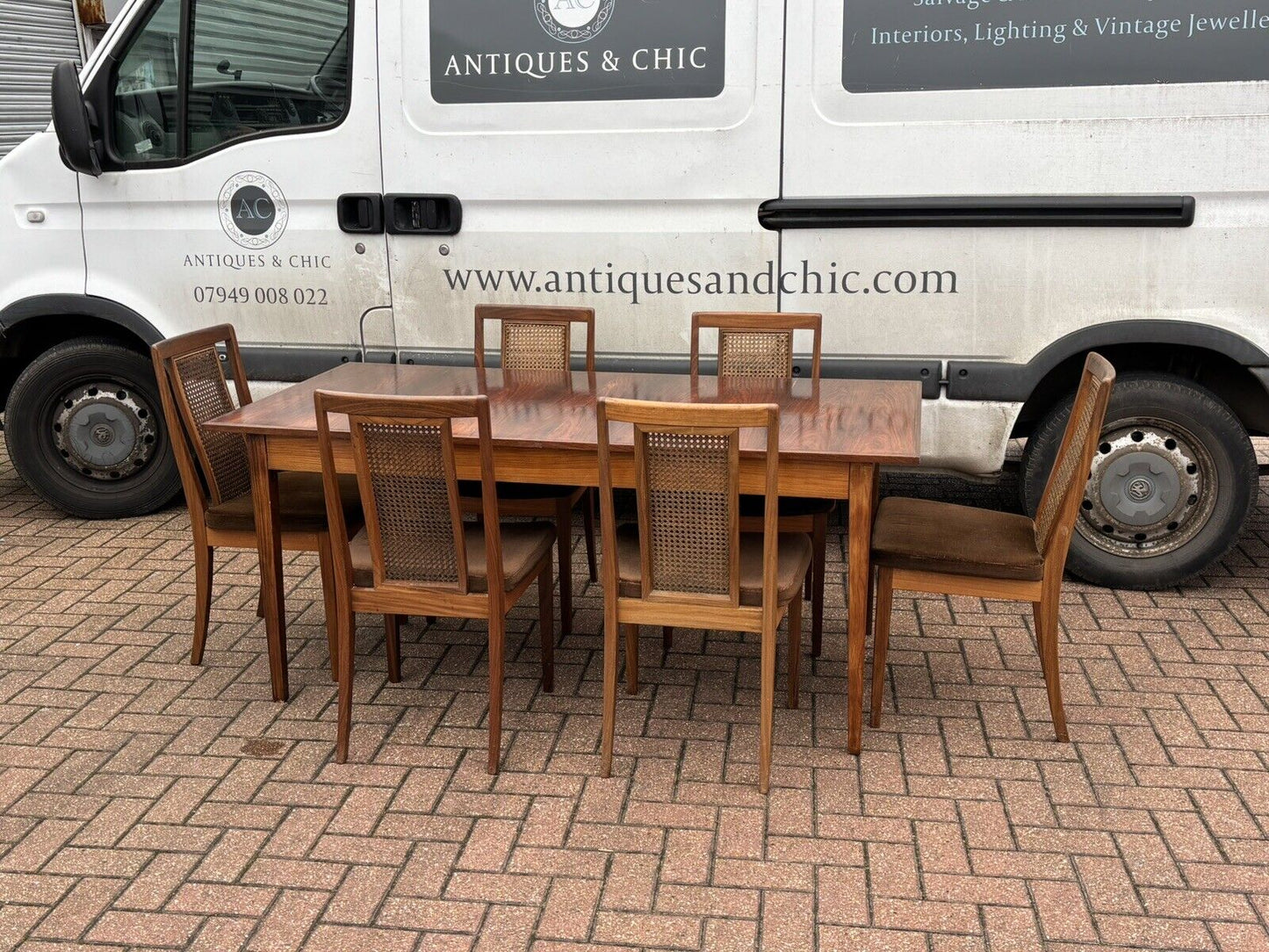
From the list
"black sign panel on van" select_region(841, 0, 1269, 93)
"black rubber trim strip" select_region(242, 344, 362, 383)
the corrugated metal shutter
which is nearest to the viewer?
"black sign panel on van" select_region(841, 0, 1269, 93)

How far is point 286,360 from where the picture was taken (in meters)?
5.20

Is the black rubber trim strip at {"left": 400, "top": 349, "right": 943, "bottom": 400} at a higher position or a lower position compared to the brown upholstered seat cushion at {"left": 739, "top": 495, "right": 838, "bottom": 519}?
higher

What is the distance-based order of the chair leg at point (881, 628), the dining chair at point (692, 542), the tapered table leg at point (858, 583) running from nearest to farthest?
1. the dining chair at point (692, 542)
2. the tapered table leg at point (858, 583)
3. the chair leg at point (881, 628)

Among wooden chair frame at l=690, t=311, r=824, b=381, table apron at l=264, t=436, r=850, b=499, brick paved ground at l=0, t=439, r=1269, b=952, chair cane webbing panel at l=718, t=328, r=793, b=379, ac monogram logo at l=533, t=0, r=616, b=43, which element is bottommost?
brick paved ground at l=0, t=439, r=1269, b=952

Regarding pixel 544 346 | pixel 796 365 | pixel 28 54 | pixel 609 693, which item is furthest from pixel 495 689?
pixel 28 54

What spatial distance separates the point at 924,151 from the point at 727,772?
2371mm

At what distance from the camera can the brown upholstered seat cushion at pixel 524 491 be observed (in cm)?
428

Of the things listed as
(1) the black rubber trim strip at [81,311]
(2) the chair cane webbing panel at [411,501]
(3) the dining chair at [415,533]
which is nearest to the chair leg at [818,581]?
(3) the dining chair at [415,533]

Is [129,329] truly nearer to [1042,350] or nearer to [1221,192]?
[1042,350]

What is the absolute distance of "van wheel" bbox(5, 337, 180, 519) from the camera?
543 centimetres

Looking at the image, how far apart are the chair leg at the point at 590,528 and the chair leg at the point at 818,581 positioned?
0.84m

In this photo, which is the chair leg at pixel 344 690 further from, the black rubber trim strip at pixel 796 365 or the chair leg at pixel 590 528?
the black rubber trim strip at pixel 796 365

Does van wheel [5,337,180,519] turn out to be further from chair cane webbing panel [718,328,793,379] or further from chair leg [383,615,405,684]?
chair cane webbing panel [718,328,793,379]

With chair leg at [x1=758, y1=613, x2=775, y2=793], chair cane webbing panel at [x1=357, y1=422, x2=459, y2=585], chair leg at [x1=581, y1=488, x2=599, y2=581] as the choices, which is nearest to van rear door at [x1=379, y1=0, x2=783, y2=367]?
chair leg at [x1=581, y1=488, x2=599, y2=581]
